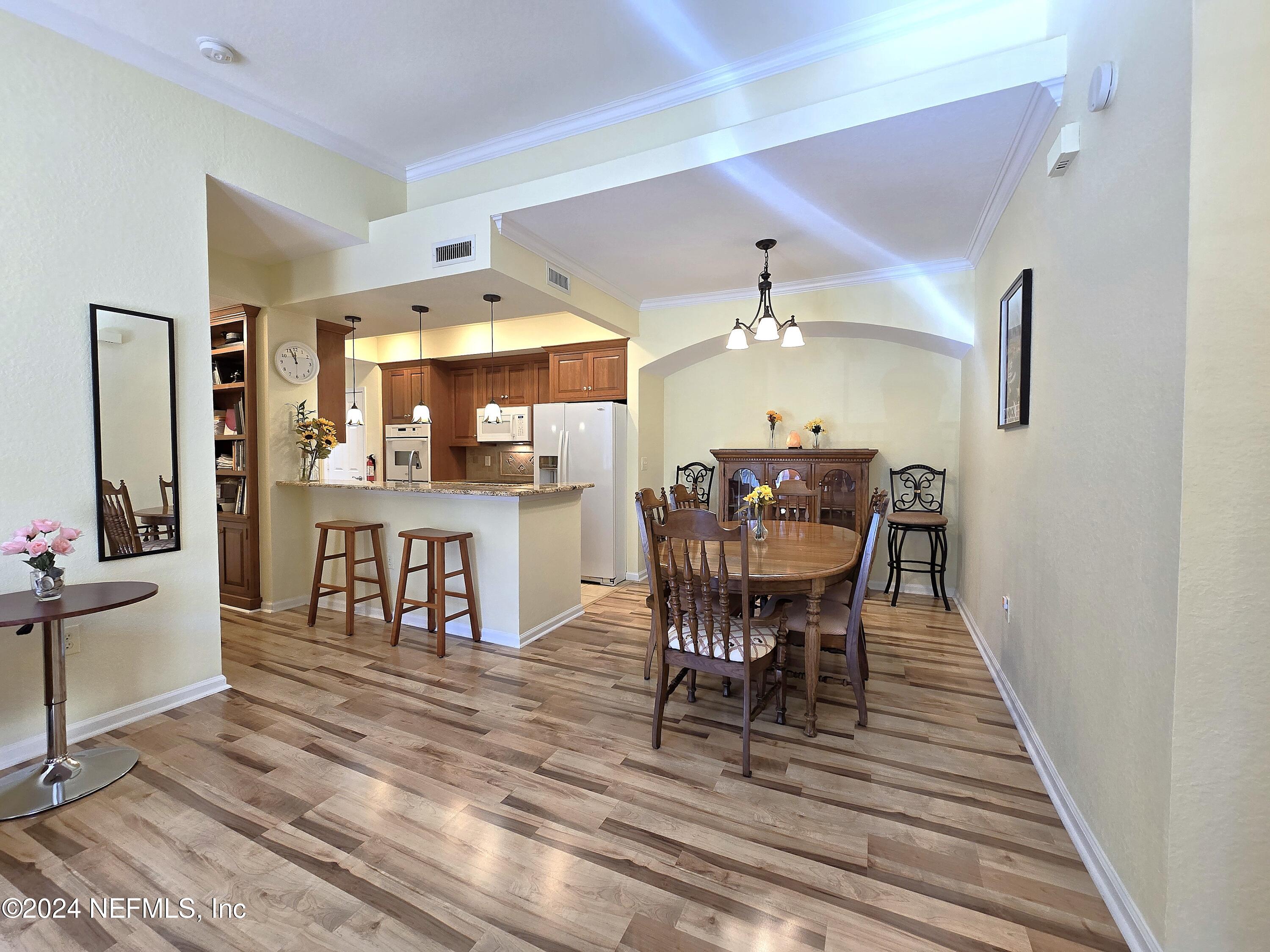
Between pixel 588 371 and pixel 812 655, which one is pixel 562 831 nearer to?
pixel 812 655

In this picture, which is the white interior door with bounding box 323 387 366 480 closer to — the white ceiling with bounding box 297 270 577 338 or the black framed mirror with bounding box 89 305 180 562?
the white ceiling with bounding box 297 270 577 338

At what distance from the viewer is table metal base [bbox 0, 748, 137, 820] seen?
6.40 ft

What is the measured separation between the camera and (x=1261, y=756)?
121cm

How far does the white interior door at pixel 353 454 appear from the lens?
22.8ft

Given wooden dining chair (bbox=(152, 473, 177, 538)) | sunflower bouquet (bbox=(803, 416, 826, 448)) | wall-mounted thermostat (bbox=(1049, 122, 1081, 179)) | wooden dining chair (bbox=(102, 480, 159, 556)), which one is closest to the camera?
wall-mounted thermostat (bbox=(1049, 122, 1081, 179))

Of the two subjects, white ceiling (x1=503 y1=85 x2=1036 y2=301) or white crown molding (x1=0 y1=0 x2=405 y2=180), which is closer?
white crown molding (x1=0 y1=0 x2=405 y2=180)

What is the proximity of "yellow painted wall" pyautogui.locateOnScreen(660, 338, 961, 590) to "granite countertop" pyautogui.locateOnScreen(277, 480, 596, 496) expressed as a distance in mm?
2022

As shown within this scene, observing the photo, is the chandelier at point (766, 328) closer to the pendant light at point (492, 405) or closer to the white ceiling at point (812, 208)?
the white ceiling at point (812, 208)

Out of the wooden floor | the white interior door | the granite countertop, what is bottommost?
the wooden floor

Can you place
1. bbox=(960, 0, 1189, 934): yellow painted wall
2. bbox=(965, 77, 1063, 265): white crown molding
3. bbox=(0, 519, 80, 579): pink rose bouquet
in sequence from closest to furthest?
bbox=(960, 0, 1189, 934): yellow painted wall → bbox=(0, 519, 80, 579): pink rose bouquet → bbox=(965, 77, 1063, 265): white crown molding

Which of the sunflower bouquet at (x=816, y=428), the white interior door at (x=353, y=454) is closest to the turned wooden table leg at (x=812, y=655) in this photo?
the sunflower bouquet at (x=816, y=428)

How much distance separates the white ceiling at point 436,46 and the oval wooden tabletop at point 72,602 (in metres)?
2.36

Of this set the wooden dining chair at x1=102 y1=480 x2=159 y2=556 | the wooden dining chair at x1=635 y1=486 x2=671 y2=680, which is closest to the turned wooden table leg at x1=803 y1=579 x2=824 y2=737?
the wooden dining chair at x1=635 y1=486 x2=671 y2=680

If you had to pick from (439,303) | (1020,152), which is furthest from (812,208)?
(439,303)
